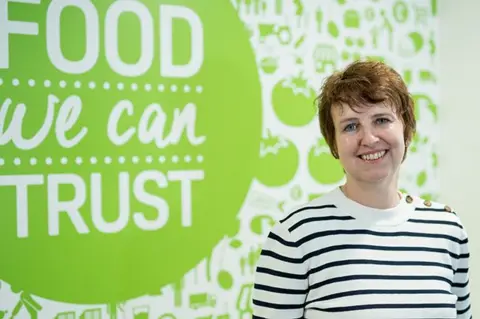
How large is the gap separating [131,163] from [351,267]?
0.91 meters

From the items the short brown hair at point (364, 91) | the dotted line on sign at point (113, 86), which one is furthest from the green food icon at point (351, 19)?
the short brown hair at point (364, 91)

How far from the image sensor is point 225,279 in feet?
6.92

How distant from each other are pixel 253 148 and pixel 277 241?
0.85m

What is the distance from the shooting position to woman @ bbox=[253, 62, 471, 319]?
130cm

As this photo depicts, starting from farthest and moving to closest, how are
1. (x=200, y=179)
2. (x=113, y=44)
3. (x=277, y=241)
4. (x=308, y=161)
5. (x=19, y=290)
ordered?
(x=308, y=161) < (x=200, y=179) < (x=113, y=44) < (x=19, y=290) < (x=277, y=241)

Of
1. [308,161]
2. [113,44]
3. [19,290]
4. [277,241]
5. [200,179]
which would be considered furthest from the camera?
[308,161]

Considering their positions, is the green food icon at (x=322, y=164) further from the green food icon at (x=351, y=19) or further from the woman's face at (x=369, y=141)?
the woman's face at (x=369, y=141)

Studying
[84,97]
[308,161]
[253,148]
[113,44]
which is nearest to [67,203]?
[84,97]

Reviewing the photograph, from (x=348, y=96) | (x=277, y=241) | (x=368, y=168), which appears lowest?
(x=277, y=241)

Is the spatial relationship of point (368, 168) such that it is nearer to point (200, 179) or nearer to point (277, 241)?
point (277, 241)

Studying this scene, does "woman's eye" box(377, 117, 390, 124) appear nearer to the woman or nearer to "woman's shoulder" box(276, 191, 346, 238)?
the woman

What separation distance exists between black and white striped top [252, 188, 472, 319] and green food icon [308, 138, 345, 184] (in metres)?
0.89

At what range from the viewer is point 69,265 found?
186 centimetres

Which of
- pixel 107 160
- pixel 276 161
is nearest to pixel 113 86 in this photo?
pixel 107 160
